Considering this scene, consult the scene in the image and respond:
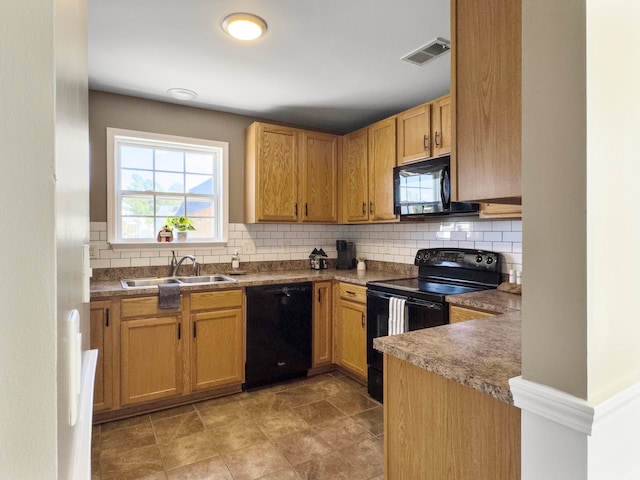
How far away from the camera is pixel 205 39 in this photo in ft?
7.54

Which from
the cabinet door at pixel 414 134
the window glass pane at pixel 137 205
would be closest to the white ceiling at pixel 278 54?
the cabinet door at pixel 414 134

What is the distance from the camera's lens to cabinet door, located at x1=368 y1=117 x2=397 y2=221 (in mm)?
3332

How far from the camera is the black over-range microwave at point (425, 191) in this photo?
2.73 m

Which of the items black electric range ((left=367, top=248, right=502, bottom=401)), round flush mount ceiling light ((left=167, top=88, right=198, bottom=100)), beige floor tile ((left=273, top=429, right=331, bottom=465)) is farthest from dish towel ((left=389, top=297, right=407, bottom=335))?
round flush mount ceiling light ((left=167, top=88, right=198, bottom=100))

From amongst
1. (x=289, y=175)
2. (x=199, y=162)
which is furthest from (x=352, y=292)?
(x=199, y=162)

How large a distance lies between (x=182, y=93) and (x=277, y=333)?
2.22 m

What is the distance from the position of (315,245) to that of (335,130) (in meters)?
1.37

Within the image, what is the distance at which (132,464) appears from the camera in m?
2.15

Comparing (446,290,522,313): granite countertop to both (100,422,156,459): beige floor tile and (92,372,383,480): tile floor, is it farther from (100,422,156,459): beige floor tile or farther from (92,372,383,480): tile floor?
(100,422,156,459): beige floor tile

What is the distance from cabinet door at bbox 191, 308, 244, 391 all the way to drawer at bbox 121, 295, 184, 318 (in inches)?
11.3

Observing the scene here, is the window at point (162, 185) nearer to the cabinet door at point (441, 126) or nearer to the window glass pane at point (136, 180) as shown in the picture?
the window glass pane at point (136, 180)

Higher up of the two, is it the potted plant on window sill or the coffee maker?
the potted plant on window sill
